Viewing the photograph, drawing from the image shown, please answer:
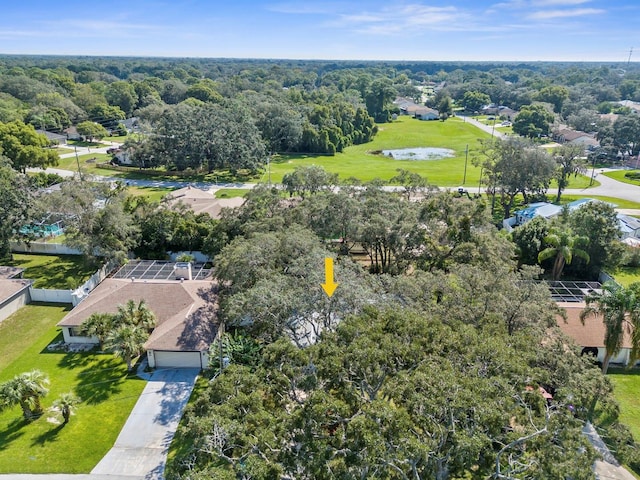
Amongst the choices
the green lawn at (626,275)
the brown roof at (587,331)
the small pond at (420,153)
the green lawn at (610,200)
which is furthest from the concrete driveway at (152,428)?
the small pond at (420,153)

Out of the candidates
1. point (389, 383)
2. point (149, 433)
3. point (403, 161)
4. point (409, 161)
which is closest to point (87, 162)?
point (403, 161)

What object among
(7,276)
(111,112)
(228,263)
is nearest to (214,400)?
(228,263)

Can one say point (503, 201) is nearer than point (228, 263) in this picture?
No

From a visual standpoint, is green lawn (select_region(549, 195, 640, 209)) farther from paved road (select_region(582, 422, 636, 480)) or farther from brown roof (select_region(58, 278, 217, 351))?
brown roof (select_region(58, 278, 217, 351))

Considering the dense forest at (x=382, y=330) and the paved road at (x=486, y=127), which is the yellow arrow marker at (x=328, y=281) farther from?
the paved road at (x=486, y=127)

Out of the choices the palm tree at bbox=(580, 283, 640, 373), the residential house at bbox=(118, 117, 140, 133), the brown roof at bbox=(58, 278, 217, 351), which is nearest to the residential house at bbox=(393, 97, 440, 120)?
the residential house at bbox=(118, 117, 140, 133)

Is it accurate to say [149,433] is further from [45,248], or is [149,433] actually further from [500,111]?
[500,111]

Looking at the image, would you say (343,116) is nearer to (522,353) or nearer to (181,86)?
(181,86)
